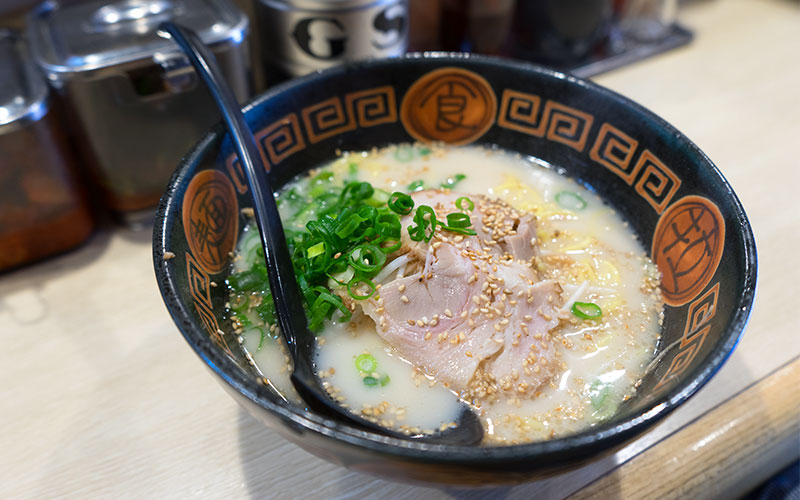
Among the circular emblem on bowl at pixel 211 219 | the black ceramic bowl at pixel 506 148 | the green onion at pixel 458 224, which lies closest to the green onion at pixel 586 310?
the black ceramic bowl at pixel 506 148

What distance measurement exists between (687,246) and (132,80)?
129 centimetres

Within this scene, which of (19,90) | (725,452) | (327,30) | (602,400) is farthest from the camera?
(327,30)

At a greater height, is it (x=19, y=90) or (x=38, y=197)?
(x=19, y=90)

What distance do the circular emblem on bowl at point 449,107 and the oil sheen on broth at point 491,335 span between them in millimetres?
319

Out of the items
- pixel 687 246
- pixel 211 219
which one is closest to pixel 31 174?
pixel 211 219

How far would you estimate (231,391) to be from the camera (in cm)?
80

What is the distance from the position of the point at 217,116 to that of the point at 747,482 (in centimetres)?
151

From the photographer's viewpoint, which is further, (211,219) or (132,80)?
(132,80)

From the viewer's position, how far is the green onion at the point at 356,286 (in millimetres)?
1098

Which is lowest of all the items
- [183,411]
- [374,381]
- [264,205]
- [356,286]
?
[183,411]

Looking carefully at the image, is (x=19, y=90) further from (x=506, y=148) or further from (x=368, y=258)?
(x=506, y=148)

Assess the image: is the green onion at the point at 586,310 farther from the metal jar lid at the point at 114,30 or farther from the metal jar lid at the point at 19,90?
the metal jar lid at the point at 19,90

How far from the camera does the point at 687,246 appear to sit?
1169mm

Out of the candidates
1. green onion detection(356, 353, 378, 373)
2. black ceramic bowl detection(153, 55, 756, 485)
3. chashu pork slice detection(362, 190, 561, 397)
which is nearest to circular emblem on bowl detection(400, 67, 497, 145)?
black ceramic bowl detection(153, 55, 756, 485)
